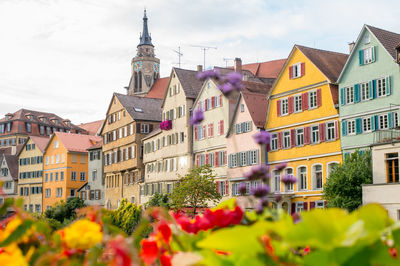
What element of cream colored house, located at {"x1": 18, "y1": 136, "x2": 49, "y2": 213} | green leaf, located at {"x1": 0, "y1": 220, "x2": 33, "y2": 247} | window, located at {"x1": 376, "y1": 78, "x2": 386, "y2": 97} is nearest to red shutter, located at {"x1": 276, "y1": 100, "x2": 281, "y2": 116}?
window, located at {"x1": 376, "y1": 78, "x2": 386, "y2": 97}

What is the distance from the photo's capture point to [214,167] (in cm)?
4709

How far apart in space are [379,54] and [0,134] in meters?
90.5

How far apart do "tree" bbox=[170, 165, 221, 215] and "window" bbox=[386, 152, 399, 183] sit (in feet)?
51.8

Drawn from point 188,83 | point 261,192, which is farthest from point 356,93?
point 261,192

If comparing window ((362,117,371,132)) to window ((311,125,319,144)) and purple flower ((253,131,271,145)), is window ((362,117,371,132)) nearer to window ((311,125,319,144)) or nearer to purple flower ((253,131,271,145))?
window ((311,125,319,144))

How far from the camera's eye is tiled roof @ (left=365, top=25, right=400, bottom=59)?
3367 centimetres

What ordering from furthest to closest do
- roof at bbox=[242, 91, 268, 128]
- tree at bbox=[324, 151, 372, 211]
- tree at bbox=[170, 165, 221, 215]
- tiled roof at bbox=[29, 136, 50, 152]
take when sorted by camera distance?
tiled roof at bbox=[29, 136, 50, 152]
tree at bbox=[170, 165, 221, 215]
roof at bbox=[242, 91, 268, 128]
tree at bbox=[324, 151, 372, 211]

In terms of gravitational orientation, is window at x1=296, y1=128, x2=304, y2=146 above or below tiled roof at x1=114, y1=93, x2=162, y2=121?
below

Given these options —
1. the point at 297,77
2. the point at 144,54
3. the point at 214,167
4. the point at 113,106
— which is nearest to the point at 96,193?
Result: the point at 113,106

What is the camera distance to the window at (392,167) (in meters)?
28.8

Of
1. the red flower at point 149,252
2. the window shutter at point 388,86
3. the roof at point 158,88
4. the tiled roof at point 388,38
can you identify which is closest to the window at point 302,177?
the window shutter at point 388,86

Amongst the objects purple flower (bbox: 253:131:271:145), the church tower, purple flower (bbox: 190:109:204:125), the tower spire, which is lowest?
purple flower (bbox: 253:131:271:145)

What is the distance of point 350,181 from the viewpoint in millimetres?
31375

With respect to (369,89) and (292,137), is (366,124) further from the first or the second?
(292,137)
